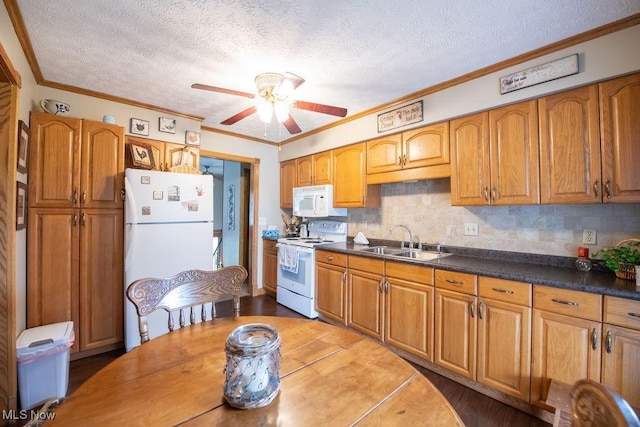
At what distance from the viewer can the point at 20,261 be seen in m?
2.05

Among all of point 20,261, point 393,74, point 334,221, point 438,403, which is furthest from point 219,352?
point 334,221

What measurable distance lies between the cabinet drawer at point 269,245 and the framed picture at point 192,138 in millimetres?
1664

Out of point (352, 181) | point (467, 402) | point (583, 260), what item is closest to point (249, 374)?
point (467, 402)

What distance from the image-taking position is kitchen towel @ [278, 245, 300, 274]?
339 centimetres

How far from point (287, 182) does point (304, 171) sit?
46 centimetres

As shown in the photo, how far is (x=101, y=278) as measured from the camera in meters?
2.46

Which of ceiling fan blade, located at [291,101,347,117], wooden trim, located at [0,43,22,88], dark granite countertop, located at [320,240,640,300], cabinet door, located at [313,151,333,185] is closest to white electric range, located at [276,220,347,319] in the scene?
cabinet door, located at [313,151,333,185]

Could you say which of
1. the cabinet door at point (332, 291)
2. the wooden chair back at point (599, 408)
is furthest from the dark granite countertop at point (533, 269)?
the wooden chair back at point (599, 408)

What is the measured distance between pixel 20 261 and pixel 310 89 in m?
2.65

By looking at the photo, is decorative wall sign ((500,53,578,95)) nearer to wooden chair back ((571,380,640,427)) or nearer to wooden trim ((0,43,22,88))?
wooden chair back ((571,380,640,427))

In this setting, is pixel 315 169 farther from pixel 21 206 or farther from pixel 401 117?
pixel 21 206

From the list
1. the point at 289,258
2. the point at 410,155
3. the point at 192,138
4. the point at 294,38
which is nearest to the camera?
the point at 294,38

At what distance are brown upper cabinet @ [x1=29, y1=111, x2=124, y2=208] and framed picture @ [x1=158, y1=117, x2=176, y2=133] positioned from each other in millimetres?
481

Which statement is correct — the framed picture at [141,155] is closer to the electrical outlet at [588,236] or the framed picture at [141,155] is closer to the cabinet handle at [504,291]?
the cabinet handle at [504,291]
